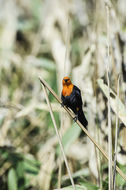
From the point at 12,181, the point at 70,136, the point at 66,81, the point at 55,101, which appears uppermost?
the point at 55,101

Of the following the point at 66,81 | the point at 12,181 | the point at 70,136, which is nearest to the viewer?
the point at 66,81

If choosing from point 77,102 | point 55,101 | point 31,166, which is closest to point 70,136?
point 55,101

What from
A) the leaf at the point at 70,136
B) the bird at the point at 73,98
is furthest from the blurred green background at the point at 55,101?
the bird at the point at 73,98

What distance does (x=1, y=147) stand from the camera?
8.52ft

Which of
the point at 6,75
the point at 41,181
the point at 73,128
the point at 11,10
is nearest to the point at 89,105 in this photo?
the point at 73,128

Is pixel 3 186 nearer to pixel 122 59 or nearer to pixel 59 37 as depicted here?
pixel 122 59

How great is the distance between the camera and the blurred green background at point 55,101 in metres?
2.41

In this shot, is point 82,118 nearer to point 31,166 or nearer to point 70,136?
point 70,136

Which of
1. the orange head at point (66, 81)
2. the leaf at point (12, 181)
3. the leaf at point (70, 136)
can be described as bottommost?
the leaf at point (12, 181)

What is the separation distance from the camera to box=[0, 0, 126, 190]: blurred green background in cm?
A: 241

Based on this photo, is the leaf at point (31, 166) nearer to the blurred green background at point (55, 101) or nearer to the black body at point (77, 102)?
the blurred green background at point (55, 101)

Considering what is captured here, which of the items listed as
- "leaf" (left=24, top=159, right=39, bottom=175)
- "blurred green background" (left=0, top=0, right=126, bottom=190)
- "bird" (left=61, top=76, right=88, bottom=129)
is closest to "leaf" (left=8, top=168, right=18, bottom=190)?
"blurred green background" (left=0, top=0, right=126, bottom=190)

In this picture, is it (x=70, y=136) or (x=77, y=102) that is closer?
(x=77, y=102)

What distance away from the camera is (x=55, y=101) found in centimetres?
272
